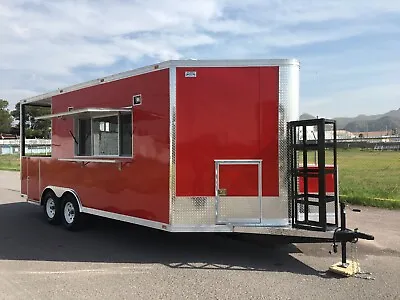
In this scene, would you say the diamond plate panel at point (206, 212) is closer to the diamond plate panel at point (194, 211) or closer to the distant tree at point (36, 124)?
the diamond plate panel at point (194, 211)

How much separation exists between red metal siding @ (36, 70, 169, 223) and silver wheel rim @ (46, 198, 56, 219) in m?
0.88

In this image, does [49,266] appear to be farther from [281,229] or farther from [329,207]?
[329,207]

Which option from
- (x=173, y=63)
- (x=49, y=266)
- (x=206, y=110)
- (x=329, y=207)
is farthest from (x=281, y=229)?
(x=49, y=266)

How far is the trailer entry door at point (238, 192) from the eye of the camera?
636 cm

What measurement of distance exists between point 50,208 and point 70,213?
87cm

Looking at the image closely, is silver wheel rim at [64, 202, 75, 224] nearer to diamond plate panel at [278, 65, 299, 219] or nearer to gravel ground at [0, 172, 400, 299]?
gravel ground at [0, 172, 400, 299]

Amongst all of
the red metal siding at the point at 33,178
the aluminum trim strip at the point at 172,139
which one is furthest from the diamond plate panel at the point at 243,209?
the red metal siding at the point at 33,178

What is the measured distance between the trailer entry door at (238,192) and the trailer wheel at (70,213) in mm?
3568

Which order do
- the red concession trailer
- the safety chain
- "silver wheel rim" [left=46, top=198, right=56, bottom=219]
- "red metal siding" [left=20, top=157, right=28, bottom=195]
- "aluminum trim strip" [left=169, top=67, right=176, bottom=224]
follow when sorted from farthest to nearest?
"red metal siding" [left=20, top=157, right=28, bottom=195]
"silver wheel rim" [left=46, top=198, right=56, bottom=219]
"aluminum trim strip" [left=169, top=67, right=176, bottom=224]
the red concession trailer
the safety chain

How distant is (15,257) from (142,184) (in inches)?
89.2

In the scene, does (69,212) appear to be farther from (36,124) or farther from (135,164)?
(36,124)

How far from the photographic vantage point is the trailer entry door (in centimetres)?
636

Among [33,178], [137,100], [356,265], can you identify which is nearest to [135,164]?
[137,100]

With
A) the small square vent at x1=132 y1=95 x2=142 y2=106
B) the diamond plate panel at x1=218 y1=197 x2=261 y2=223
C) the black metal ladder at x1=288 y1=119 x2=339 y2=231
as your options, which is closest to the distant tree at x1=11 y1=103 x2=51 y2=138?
the small square vent at x1=132 y1=95 x2=142 y2=106
